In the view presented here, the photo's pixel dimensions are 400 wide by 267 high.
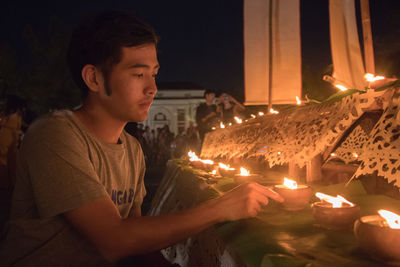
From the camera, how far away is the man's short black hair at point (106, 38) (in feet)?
5.08

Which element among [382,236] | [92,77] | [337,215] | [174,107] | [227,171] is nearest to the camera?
[382,236]

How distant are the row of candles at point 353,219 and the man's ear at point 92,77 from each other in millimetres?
1005

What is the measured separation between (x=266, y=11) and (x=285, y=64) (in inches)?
27.4

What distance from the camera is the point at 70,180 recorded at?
4.21 ft

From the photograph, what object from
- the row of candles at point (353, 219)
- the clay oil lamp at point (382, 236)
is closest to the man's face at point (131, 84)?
the row of candles at point (353, 219)

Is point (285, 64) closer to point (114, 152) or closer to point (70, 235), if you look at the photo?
point (114, 152)

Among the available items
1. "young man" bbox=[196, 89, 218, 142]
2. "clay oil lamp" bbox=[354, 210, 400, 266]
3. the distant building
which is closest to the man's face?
"clay oil lamp" bbox=[354, 210, 400, 266]

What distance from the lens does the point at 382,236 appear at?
877 millimetres

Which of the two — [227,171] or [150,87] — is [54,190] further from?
[227,171]

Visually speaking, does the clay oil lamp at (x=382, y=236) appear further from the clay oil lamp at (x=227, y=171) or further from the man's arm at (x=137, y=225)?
the clay oil lamp at (x=227, y=171)

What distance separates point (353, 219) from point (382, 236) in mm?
332

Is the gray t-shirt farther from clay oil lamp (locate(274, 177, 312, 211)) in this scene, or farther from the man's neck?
clay oil lamp (locate(274, 177, 312, 211))

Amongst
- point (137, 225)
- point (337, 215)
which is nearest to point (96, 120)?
point (137, 225)

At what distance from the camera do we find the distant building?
6238cm
